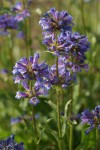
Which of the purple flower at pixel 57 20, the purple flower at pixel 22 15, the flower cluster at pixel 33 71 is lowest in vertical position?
the flower cluster at pixel 33 71

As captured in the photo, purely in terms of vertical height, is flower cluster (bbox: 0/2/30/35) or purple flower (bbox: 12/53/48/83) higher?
flower cluster (bbox: 0/2/30/35)

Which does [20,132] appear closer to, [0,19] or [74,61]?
[0,19]

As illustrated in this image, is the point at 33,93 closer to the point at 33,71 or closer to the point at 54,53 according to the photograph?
the point at 33,71

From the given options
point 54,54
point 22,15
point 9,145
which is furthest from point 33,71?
point 22,15

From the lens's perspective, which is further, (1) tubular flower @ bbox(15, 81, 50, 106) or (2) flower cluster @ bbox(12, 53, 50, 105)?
(1) tubular flower @ bbox(15, 81, 50, 106)

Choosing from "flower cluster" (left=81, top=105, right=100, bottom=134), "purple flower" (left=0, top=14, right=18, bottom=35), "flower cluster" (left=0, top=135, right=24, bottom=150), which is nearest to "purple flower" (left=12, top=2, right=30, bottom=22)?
"purple flower" (left=0, top=14, right=18, bottom=35)

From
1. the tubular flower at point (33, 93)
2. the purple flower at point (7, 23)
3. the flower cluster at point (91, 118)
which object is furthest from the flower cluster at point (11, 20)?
the flower cluster at point (91, 118)

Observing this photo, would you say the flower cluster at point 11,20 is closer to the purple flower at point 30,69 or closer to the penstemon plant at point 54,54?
the penstemon plant at point 54,54

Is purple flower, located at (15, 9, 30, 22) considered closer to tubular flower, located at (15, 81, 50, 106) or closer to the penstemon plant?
the penstemon plant

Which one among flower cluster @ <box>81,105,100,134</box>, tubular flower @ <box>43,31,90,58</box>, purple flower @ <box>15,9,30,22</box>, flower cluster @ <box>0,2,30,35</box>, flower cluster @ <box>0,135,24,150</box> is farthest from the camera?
flower cluster @ <box>0,2,30,35</box>

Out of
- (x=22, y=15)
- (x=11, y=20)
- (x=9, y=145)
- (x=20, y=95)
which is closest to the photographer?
(x=9, y=145)

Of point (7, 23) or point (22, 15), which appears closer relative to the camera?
point (22, 15)
